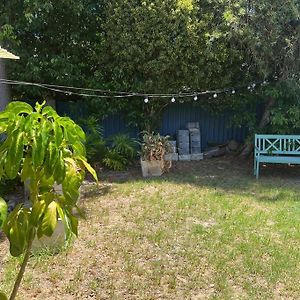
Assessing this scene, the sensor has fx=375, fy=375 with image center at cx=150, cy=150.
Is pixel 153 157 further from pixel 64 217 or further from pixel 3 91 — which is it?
pixel 64 217

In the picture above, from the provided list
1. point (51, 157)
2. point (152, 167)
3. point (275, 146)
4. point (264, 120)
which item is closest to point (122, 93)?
point (152, 167)

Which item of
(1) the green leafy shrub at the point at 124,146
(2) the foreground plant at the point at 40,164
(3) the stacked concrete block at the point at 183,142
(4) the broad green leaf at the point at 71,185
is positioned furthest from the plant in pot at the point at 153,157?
(4) the broad green leaf at the point at 71,185

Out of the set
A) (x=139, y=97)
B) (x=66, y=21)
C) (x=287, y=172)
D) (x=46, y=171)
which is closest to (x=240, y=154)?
(x=287, y=172)

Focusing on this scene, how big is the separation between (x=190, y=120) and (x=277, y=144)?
2396 mm

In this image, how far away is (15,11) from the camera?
7.12 metres

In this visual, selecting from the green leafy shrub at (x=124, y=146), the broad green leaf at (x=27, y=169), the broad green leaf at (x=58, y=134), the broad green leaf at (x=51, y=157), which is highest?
the broad green leaf at (x=58, y=134)

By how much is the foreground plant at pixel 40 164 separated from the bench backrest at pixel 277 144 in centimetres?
574

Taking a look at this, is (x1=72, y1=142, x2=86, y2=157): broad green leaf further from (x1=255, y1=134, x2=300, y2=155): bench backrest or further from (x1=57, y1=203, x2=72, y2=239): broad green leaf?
(x1=255, y1=134, x2=300, y2=155): bench backrest

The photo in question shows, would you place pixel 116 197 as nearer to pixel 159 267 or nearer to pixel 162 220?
pixel 162 220

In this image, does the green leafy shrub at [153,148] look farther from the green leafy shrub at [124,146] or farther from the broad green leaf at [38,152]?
the broad green leaf at [38,152]

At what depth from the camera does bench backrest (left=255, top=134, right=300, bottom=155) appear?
7.11m

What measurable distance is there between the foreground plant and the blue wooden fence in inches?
275

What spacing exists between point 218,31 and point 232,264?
479 centimetres

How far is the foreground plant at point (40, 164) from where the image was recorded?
5.57ft
